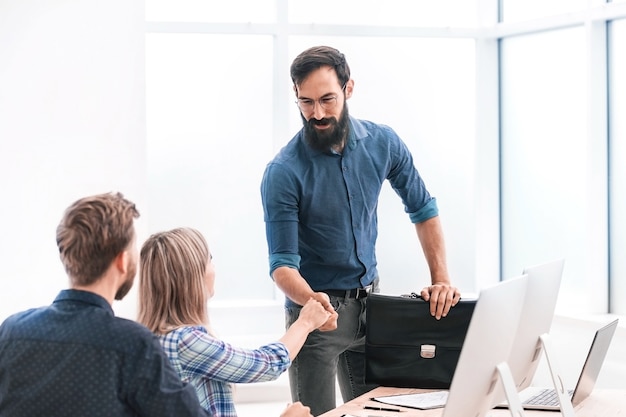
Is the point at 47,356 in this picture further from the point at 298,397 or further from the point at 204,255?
the point at 298,397

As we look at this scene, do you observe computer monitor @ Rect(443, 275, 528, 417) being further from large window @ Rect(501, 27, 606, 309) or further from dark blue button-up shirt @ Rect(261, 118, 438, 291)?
large window @ Rect(501, 27, 606, 309)

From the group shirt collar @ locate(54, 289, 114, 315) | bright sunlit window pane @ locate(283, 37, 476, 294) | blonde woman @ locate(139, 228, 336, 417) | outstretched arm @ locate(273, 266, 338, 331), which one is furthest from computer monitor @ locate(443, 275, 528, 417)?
bright sunlit window pane @ locate(283, 37, 476, 294)

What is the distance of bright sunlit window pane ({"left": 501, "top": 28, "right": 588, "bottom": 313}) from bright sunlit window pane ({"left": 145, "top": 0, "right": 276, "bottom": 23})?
1.35 metres

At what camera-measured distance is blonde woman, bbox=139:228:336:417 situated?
2199mm

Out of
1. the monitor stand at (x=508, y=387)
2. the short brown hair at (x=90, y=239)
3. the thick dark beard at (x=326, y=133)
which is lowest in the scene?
the monitor stand at (x=508, y=387)

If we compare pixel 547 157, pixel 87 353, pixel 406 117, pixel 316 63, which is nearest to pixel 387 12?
pixel 406 117

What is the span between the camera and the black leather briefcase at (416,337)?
2.85 m

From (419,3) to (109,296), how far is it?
12.0 ft

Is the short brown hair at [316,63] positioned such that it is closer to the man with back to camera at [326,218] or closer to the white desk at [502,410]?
the man with back to camera at [326,218]

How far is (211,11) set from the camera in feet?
16.3

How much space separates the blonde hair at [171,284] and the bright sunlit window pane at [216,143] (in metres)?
2.70

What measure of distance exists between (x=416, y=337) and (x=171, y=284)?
0.91 meters

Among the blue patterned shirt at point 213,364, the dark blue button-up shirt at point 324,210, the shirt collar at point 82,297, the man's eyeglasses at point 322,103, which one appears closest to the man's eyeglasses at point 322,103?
the man's eyeglasses at point 322,103

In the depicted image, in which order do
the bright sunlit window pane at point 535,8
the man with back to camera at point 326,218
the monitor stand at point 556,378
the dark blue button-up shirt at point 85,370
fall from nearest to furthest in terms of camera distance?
the dark blue button-up shirt at point 85,370 → the monitor stand at point 556,378 → the man with back to camera at point 326,218 → the bright sunlit window pane at point 535,8
